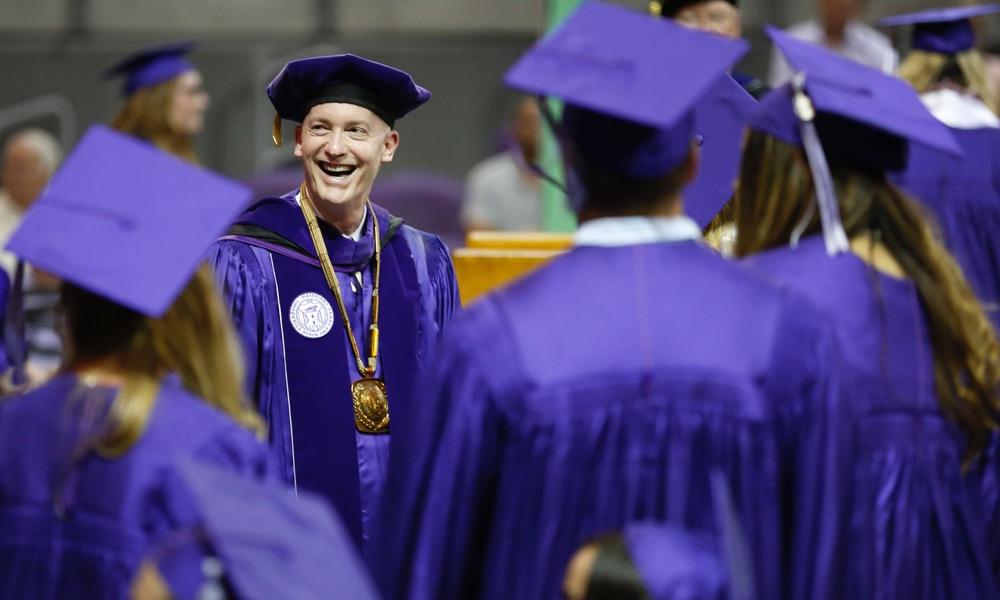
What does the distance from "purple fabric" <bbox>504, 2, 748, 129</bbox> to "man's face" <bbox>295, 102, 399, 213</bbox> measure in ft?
6.04

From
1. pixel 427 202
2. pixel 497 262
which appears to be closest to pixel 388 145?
pixel 497 262

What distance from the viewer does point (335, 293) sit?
200 inches

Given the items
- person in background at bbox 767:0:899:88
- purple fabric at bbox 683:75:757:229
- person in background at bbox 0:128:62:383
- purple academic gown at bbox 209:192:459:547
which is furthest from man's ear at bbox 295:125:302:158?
person in background at bbox 767:0:899:88

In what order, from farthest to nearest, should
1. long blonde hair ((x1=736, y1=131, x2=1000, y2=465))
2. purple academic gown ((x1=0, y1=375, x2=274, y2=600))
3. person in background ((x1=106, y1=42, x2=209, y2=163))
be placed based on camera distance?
person in background ((x1=106, y1=42, x2=209, y2=163)) < long blonde hair ((x1=736, y1=131, x2=1000, y2=465)) < purple academic gown ((x1=0, y1=375, x2=274, y2=600))

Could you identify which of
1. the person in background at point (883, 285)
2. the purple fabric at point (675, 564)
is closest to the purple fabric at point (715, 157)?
the person in background at point (883, 285)

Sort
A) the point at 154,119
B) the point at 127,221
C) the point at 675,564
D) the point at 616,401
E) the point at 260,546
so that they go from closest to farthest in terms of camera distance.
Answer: the point at 260,546
the point at 675,564
the point at 616,401
the point at 127,221
the point at 154,119

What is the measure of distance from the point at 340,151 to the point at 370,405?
701 mm

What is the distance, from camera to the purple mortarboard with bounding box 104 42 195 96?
9.11 m

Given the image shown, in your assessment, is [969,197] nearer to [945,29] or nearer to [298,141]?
[945,29]

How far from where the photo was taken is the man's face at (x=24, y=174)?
9531 millimetres

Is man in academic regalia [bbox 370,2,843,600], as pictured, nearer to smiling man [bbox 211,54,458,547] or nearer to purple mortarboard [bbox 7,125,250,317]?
purple mortarboard [bbox 7,125,250,317]

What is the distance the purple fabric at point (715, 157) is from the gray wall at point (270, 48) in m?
5.99

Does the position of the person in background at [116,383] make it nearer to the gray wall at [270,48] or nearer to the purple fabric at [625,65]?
the purple fabric at [625,65]

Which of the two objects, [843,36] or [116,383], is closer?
[116,383]
